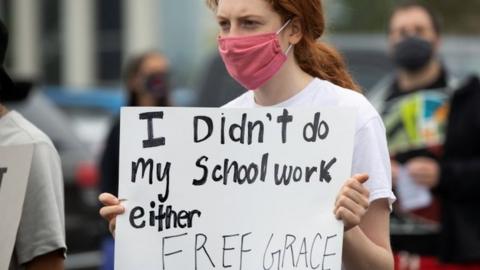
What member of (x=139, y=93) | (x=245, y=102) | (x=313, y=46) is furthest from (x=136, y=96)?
(x=313, y=46)

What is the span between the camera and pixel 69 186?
10.5 metres

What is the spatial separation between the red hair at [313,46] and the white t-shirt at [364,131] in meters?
0.08

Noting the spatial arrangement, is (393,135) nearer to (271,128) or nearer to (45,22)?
(271,128)

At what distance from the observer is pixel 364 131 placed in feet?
13.6

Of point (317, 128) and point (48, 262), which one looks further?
point (48, 262)

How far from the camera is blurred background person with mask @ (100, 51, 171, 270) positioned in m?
8.02

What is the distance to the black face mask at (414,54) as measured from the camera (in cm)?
729

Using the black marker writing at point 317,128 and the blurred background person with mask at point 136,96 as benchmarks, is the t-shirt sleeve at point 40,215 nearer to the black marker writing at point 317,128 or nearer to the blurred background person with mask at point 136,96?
the black marker writing at point 317,128

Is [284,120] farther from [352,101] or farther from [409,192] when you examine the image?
[409,192]

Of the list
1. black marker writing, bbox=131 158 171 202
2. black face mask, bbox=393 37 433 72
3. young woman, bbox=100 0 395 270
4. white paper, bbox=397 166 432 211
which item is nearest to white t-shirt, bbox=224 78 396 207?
young woman, bbox=100 0 395 270

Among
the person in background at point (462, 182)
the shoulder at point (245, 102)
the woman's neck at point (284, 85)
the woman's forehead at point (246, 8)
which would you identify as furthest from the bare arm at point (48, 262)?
the person in background at point (462, 182)

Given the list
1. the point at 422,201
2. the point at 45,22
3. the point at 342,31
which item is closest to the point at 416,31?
the point at 422,201

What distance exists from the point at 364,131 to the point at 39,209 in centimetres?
96

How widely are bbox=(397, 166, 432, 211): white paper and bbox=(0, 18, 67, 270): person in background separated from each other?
3007 mm
